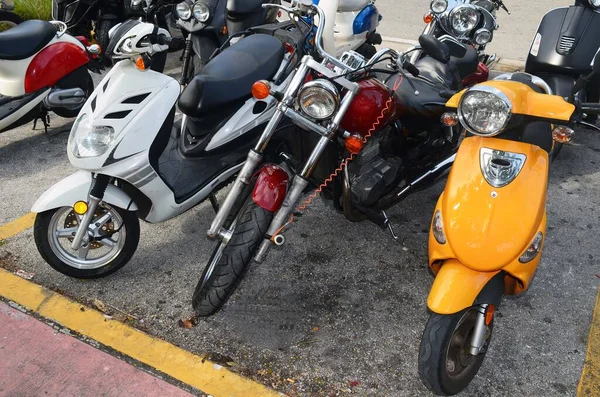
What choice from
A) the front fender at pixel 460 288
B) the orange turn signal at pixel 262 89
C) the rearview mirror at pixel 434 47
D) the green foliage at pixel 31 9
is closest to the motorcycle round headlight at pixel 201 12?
the orange turn signal at pixel 262 89

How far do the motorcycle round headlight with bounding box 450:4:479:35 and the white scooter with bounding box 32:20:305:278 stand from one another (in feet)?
7.30

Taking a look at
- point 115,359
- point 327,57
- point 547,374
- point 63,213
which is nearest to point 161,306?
point 115,359

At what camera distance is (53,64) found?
4.77 metres

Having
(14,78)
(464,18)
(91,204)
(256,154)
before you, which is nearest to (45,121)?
(14,78)

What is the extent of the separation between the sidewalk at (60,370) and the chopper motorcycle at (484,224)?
125 cm

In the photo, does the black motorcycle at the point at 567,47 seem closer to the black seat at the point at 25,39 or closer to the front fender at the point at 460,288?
the front fender at the point at 460,288

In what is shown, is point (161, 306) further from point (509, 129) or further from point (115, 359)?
point (509, 129)

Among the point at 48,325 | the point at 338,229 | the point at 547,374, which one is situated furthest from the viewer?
the point at 338,229

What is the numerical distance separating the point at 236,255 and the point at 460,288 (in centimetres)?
107

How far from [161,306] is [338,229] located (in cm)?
135

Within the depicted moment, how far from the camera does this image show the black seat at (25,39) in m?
4.51

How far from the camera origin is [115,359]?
282 centimetres

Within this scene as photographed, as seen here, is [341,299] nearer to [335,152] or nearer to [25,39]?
[335,152]

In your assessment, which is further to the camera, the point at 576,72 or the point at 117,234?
the point at 576,72
